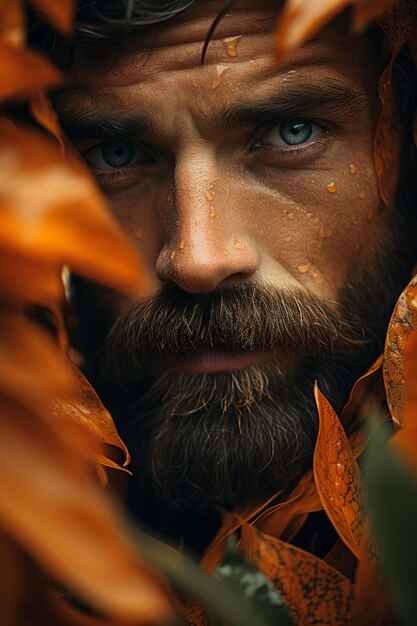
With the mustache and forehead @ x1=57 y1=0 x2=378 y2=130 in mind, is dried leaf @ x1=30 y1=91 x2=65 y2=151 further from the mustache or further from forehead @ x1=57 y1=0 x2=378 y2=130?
the mustache

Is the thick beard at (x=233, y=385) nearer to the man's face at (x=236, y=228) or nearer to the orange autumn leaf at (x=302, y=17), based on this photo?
the man's face at (x=236, y=228)

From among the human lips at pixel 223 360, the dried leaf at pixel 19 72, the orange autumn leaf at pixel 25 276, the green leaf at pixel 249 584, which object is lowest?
the green leaf at pixel 249 584

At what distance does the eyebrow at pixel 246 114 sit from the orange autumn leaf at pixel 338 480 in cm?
37

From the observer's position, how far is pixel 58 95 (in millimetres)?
1013

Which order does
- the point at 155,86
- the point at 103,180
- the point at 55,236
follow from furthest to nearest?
the point at 103,180
the point at 155,86
the point at 55,236

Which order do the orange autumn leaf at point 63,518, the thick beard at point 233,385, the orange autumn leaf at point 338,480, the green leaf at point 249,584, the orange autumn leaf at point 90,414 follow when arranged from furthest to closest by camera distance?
the thick beard at point 233,385
the orange autumn leaf at point 90,414
the orange autumn leaf at point 338,480
the green leaf at point 249,584
the orange autumn leaf at point 63,518

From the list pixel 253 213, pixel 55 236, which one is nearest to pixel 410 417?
pixel 55 236

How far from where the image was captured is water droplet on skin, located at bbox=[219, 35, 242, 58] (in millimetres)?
929

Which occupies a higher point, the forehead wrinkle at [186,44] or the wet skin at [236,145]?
the forehead wrinkle at [186,44]

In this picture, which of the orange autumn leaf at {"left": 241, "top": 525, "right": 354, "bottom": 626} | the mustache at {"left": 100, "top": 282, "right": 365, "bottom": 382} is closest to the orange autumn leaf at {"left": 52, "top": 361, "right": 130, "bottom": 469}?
the mustache at {"left": 100, "top": 282, "right": 365, "bottom": 382}

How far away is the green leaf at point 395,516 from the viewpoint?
46 cm

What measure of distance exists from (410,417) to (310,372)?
509mm

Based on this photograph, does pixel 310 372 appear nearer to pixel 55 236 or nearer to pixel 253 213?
pixel 253 213

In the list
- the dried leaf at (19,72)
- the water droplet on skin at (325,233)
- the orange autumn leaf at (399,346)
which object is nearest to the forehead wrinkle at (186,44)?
the water droplet on skin at (325,233)
